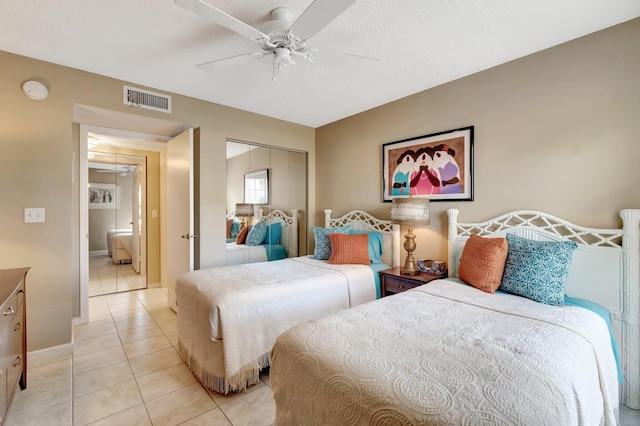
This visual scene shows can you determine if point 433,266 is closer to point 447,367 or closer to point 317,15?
point 447,367

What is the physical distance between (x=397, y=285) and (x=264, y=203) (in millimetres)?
1995

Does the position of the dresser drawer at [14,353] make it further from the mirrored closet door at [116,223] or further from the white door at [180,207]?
the mirrored closet door at [116,223]

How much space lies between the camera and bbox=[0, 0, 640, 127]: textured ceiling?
5.86 feet

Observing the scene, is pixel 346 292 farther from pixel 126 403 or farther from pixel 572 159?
pixel 572 159

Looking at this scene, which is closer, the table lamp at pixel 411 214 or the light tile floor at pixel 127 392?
the light tile floor at pixel 127 392

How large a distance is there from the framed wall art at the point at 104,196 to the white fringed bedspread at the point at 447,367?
13.8 feet

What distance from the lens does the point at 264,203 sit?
3820 millimetres

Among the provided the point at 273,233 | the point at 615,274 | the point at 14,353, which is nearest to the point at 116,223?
the point at 273,233

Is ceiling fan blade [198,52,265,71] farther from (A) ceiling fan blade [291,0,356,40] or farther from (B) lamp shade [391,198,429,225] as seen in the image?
(B) lamp shade [391,198,429,225]

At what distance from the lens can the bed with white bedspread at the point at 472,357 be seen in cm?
93

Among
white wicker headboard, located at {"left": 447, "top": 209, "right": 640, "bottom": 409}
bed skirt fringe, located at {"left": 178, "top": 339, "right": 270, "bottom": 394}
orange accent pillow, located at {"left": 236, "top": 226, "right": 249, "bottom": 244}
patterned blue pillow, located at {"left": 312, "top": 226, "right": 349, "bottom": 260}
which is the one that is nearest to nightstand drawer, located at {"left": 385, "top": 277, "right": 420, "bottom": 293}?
patterned blue pillow, located at {"left": 312, "top": 226, "right": 349, "bottom": 260}

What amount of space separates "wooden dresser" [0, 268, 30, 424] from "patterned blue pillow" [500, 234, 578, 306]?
2.85 m

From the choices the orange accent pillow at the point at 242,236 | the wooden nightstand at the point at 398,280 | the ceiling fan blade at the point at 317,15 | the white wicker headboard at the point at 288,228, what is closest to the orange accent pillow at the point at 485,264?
the wooden nightstand at the point at 398,280

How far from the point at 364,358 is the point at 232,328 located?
112 cm
